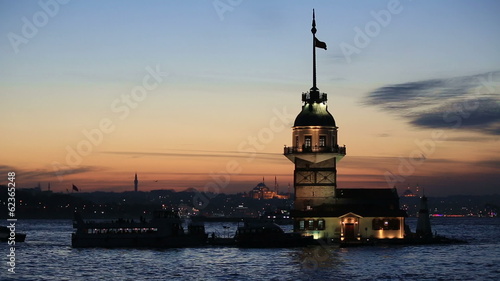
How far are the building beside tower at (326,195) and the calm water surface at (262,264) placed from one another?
10.7 ft

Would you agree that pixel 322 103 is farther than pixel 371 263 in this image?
Yes

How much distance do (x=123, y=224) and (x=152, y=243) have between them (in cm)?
492

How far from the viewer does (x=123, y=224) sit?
114 metres

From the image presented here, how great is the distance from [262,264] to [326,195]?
20.6 metres

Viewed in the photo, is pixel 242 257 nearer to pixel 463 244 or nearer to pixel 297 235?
pixel 297 235

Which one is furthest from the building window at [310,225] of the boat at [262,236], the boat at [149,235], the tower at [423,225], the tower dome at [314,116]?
the tower at [423,225]

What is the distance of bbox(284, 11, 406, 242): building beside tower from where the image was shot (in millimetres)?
107312

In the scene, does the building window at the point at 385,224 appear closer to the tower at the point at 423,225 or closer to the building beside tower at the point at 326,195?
the building beside tower at the point at 326,195

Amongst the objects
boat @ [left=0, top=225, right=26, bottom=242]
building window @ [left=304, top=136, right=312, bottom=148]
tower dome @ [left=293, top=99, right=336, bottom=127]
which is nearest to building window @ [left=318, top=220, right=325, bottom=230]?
building window @ [left=304, top=136, right=312, bottom=148]

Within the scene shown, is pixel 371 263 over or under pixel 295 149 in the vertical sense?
under

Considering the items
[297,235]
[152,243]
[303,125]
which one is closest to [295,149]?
[303,125]

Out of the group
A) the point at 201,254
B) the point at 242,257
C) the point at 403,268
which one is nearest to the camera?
the point at 403,268

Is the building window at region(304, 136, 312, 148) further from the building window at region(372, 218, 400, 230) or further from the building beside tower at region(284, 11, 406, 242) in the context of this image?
the building window at region(372, 218, 400, 230)

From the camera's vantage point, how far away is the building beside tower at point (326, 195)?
10731cm
